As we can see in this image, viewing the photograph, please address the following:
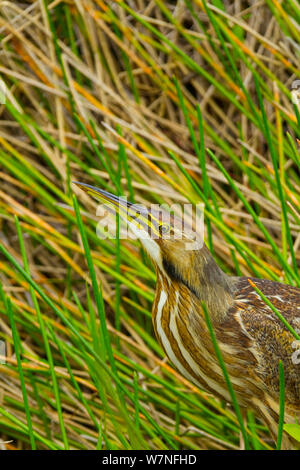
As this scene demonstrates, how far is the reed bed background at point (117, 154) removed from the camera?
4.29ft

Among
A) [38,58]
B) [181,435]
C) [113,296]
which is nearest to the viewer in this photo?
[181,435]

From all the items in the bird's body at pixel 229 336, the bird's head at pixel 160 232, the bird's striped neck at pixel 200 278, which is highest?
the bird's head at pixel 160 232

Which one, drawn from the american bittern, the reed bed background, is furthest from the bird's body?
the reed bed background

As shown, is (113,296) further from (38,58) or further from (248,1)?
(248,1)

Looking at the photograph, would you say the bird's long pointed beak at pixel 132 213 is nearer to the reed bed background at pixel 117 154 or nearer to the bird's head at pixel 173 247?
the bird's head at pixel 173 247

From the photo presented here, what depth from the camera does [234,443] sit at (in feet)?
4.00

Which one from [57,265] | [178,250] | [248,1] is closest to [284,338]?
[178,250]

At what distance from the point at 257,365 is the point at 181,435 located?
0.94ft

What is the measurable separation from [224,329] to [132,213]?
23 centimetres

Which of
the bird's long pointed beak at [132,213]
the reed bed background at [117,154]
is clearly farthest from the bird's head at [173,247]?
the reed bed background at [117,154]

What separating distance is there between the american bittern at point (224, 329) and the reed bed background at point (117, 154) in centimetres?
23

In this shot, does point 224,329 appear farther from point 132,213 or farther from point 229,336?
point 132,213

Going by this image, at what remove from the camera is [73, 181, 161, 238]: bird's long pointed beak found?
34.5 inches

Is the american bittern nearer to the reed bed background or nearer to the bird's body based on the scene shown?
the bird's body
